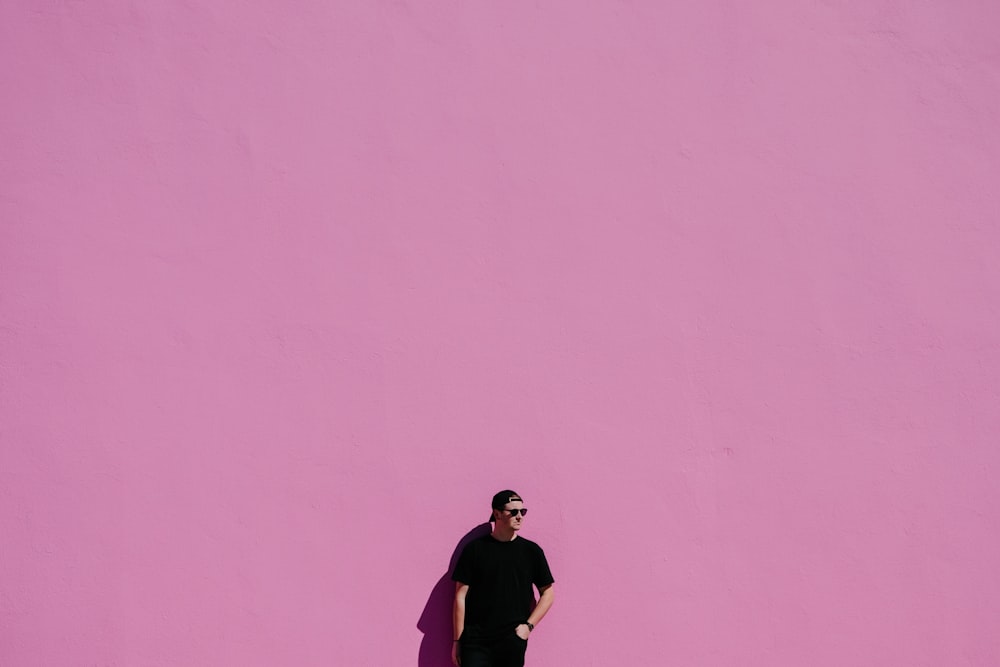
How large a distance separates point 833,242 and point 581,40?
79.9 inches

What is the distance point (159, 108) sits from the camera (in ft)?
17.3

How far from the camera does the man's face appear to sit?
4926mm

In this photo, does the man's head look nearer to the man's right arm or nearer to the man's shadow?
the man's right arm

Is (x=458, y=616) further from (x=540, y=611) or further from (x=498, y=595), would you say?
(x=540, y=611)

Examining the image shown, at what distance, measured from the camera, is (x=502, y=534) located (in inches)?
198

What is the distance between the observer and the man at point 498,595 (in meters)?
4.89

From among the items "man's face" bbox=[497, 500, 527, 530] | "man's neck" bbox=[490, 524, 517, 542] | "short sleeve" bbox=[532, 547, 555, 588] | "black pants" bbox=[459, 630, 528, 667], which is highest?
"man's face" bbox=[497, 500, 527, 530]

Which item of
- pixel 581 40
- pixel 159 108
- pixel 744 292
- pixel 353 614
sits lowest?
pixel 353 614

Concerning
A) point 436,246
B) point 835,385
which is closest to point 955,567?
point 835,385

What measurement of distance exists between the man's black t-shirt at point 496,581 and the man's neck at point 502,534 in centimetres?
2

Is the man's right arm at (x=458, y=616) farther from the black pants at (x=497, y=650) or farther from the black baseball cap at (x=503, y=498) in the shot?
the black baseball cap at (x=503, y=498)

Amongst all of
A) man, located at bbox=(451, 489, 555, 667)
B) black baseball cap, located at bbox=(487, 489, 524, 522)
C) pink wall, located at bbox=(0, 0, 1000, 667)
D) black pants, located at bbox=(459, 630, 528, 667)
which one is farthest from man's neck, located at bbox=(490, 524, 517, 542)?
black pants, located at bbox=(459, 630, 528, 667)

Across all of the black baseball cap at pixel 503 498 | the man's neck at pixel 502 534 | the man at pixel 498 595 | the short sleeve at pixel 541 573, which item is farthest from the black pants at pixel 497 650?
the black baseball cap at pixel 503 498

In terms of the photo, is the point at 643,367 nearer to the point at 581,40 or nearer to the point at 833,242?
the point at 833,242
